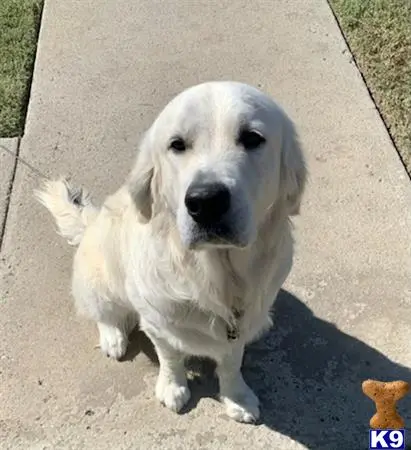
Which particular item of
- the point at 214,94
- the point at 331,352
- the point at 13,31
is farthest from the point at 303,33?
the point at 214,94

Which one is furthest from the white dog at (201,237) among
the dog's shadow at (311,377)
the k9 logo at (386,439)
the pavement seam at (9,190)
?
the pavement seam at (9,190)

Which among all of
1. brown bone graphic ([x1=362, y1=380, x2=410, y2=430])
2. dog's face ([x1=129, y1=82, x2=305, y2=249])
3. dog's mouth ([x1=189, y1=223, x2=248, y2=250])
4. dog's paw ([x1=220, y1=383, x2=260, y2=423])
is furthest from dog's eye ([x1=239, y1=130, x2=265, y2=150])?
dog's paw ([x1=220, y1=383, x2=260, y2=423])

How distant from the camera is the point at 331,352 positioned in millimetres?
3666

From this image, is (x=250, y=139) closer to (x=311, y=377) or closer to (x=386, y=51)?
(x=311, y=377)

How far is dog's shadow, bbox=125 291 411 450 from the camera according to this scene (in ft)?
11.1

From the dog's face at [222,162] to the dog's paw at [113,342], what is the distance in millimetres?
1045

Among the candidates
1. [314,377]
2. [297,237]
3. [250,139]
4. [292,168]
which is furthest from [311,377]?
[250,139]

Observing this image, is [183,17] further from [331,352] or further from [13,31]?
[331,352]

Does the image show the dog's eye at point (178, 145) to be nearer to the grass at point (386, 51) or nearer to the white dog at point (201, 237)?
the white dog at point (201, 237)

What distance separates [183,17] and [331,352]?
3206 millimetres

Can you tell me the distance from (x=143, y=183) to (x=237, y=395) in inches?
45.5

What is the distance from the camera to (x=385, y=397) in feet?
9.35

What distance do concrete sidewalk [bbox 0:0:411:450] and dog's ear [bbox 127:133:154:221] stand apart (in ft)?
3.52

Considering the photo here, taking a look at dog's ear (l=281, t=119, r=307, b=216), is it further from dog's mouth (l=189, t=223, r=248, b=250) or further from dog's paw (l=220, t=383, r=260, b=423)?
dog's paw (l=220, t=383, r=260, b=423)
